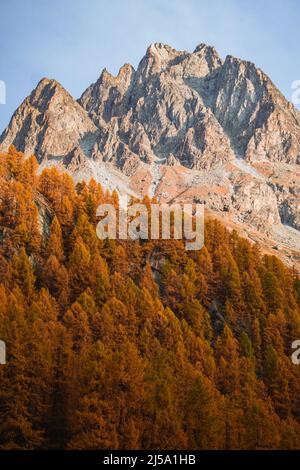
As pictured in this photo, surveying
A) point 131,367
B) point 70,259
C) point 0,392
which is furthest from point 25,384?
point 70,259

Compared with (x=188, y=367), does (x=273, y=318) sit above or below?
above

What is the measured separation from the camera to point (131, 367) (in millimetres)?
48969

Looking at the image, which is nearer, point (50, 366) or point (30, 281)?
point (50, 366)

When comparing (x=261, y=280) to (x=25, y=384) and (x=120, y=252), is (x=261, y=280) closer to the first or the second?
(x=120, y=252)

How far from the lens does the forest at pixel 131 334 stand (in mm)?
46375

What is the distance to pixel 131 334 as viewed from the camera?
6819 centimetres

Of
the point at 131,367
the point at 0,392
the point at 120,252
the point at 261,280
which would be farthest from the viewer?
the point at 261,280

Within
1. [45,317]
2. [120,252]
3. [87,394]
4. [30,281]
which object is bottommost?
[87,394]

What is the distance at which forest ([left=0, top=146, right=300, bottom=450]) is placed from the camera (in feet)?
152

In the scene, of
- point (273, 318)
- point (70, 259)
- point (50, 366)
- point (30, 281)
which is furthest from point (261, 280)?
point (50, 366)

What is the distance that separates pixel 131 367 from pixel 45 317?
17942 millimetres
